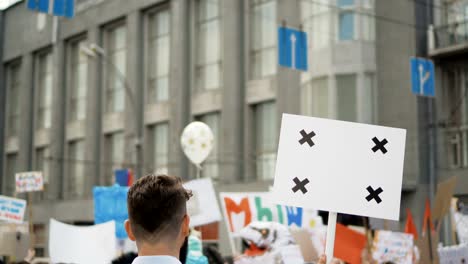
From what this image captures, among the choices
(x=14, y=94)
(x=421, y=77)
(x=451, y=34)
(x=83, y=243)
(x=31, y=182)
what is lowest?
(x=83, y=243)

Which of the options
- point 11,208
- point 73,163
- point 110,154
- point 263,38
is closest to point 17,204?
point 11,208

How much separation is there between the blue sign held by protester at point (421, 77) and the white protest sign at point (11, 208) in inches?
425

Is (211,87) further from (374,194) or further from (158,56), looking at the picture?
(374,194)

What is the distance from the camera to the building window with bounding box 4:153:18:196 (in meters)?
45.2

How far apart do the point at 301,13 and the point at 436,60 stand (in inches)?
191

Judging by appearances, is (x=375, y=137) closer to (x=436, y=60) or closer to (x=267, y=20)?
(x=436, y=60)

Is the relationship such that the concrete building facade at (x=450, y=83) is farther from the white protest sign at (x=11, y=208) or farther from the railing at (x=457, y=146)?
the white protest sign at (x=11, y=208)

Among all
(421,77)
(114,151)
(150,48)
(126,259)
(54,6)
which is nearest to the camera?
(126,259)

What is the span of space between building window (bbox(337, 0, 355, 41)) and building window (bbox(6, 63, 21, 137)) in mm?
25051

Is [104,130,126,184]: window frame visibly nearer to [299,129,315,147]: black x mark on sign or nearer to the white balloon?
the white balloon

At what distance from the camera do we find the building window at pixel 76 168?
38.8 metres

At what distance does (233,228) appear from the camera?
12008 mm

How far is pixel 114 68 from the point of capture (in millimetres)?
36812

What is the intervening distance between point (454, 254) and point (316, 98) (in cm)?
1753
